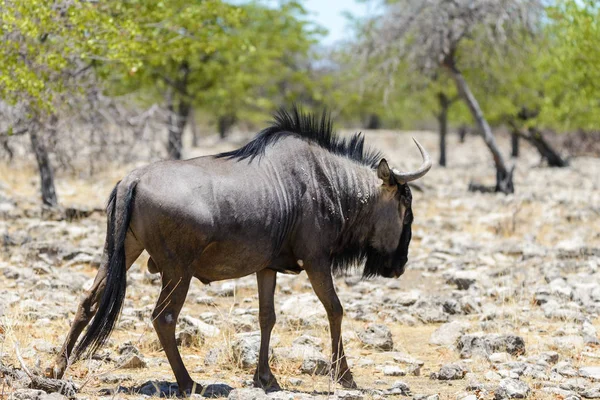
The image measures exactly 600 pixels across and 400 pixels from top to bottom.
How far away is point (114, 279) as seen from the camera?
17.5ft

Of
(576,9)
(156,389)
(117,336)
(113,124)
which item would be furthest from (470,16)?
(156,389)

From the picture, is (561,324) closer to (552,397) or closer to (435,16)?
(552,397)

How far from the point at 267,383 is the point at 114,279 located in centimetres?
138

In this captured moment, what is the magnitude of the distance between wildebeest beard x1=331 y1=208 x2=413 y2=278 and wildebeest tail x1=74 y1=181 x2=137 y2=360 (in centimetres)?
196

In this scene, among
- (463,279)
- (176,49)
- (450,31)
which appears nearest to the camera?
(463,279)

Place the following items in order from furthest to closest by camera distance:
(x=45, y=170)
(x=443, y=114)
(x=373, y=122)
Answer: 1. (x=373, y=122)
2. (x=443, y=114)
3. (x=45, y=170)

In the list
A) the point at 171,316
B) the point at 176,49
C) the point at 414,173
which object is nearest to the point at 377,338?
the point at 414,173

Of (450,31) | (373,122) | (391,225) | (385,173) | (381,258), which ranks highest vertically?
(450,31)

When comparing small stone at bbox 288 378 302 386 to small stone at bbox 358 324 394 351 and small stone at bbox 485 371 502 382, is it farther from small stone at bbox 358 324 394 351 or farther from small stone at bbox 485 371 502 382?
small stone at bbox 485 371 502 382

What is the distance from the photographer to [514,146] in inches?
1564

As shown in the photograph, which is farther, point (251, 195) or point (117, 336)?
point (117, 336)

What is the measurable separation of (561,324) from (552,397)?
238 cm

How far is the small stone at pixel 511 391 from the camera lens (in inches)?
216

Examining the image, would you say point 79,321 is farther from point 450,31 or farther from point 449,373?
point 450,31
